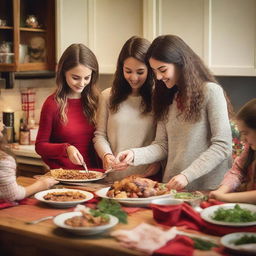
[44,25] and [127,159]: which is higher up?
[44,25]

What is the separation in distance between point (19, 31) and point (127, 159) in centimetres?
160

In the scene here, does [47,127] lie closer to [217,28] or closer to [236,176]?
[236,176]

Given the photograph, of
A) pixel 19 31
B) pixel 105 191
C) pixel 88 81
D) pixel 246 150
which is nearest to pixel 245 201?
pixel 246 150

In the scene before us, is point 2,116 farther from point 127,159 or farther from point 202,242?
point 202,242

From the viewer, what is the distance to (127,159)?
2391 mm

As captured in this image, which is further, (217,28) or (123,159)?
(217,28)

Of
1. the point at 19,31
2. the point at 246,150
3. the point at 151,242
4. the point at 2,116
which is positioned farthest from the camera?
the point at 2,116

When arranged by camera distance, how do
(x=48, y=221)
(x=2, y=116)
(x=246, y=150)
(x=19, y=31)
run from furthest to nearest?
(x=2, y=116), (x=19, y=31), (x=246, y=150), (x=48, y=221)

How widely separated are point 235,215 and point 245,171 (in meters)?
0.45

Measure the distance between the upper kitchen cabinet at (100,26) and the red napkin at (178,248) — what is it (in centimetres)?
216

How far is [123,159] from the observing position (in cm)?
241

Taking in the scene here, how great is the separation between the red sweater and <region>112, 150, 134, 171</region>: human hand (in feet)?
1.18

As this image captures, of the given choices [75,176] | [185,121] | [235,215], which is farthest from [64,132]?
[235,215]

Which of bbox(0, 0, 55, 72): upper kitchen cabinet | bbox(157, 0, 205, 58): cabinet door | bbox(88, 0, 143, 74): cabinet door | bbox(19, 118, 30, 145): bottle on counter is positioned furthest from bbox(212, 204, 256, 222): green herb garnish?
bbox(19, 118, 30, 145): bottle on counter
